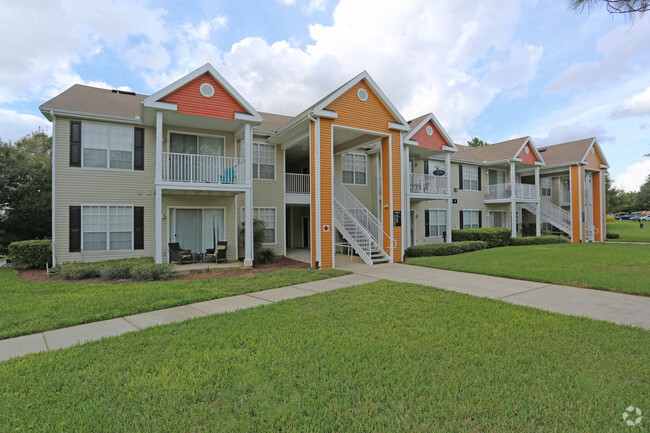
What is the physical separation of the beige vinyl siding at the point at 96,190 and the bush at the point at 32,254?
72 centimetres

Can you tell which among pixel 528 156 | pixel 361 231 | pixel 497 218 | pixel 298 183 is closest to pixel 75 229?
pixel 298 183

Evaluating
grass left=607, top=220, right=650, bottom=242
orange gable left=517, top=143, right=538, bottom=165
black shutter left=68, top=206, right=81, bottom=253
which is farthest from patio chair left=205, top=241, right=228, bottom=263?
grass left=607, top=220, right=650, bottom=242

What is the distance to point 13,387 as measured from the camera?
10.4 ft

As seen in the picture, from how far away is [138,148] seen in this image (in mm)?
12586

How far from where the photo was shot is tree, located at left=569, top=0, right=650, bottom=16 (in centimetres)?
500

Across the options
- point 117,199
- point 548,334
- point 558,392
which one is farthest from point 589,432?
point 117,199

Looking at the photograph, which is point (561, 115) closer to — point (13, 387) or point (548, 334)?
point (548, 334)

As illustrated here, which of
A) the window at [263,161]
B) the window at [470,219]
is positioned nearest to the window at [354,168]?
the window at [263,161]

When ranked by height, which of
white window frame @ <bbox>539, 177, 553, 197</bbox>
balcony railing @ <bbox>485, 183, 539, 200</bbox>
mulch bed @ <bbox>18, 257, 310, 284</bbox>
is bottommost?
mulch bed @ <bbox>18, 257, 310, 284</bbox>

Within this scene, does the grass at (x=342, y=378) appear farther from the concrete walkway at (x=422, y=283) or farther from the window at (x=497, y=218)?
the window at (x=497, y=218)

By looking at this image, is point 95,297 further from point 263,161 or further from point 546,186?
point 546,186

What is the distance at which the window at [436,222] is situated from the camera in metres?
20.0

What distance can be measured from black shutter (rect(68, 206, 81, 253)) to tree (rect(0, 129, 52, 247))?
10808mm

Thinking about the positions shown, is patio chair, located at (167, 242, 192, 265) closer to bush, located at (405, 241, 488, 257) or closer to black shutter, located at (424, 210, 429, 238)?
bush, located at (405, 241, 488, 257)
